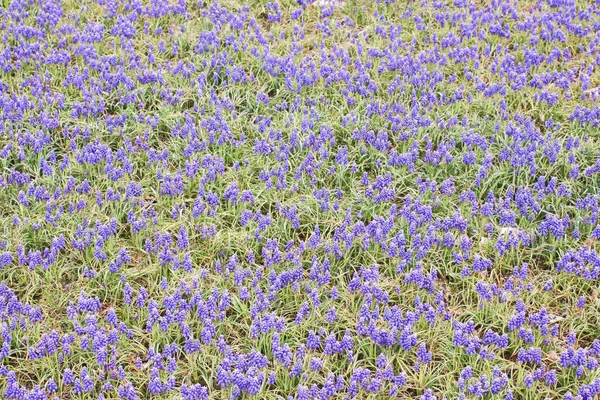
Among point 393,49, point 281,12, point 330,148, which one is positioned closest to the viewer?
point 330,148

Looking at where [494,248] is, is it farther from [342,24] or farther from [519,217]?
[342,24]

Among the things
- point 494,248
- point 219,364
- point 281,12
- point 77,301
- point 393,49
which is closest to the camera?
point 219,364

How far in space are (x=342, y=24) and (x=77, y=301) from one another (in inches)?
195

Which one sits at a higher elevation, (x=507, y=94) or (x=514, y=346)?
(x=507, y=94)

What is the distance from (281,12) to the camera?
29.9 ft

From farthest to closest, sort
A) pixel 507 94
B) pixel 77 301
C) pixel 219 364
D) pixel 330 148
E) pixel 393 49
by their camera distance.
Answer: pixel 393 49
pixel 507 94
pixel 330 148
pixel 77 301
pixel 219 364

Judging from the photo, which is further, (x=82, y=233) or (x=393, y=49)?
(x=393, y=49)

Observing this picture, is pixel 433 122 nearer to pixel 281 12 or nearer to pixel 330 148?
A: pixel 330 148

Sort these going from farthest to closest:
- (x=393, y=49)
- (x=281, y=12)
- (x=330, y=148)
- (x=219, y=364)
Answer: (x=281, y=12) < (x=393, y=49) < (x=330, y=148) < (x=219, y=364)

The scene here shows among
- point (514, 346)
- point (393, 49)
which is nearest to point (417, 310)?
point (514, 346)

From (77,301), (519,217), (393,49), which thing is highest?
(393,49)

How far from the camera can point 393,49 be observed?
8289 mm

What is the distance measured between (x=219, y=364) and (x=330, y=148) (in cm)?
254

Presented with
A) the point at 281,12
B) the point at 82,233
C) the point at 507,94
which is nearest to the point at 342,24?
the point at 281,12
